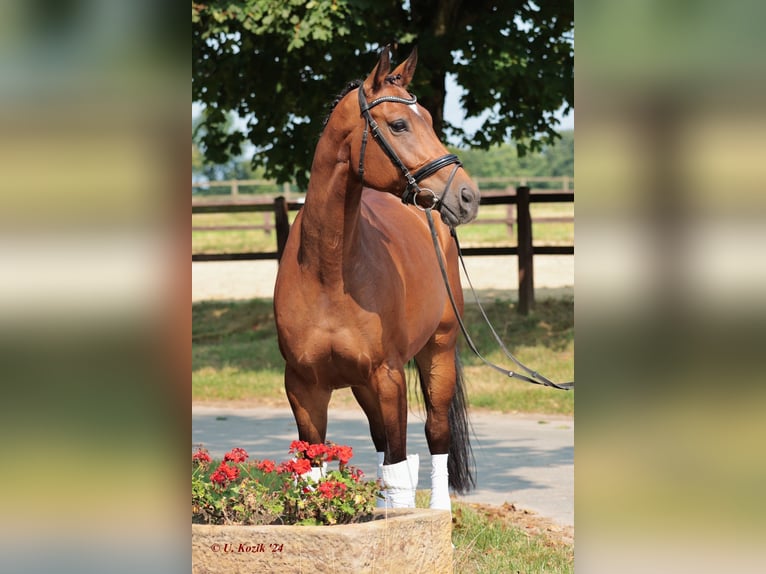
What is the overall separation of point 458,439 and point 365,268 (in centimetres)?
197

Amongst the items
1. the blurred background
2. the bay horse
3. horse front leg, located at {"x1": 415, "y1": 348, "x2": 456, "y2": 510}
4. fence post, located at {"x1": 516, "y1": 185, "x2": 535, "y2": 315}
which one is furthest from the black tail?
fence post, located at {"x1": 516, "y1": 185, "x2": 535, "y2": 315}

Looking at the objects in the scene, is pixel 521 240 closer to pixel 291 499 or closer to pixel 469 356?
pixel 469 356

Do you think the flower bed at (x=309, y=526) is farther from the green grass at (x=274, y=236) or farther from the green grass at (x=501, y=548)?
the green grass at (x=274, y=236)

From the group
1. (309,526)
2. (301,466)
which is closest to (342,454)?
(301,466)

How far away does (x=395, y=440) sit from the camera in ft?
14.9

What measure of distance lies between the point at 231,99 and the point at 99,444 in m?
11.6

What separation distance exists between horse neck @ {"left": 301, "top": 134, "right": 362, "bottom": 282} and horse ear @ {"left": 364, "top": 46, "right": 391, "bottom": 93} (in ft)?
0.97

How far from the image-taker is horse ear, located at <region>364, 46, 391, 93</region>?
4039mm

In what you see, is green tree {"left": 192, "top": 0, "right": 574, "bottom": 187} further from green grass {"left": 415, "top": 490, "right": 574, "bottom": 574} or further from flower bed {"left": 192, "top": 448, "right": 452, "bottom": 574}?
flower bed {"left": 192, "top": 448, "right": 452, "bottom": 574}

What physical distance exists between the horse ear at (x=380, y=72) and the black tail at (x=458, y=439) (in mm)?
2333

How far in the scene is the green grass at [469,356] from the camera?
1065cm

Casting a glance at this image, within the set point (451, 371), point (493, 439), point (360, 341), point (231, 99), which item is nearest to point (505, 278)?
point (231, 99)

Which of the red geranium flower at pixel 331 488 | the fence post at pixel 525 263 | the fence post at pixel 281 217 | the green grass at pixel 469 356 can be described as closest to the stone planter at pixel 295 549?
the red geranium flower at pixel 331 488

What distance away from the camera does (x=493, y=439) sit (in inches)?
346
